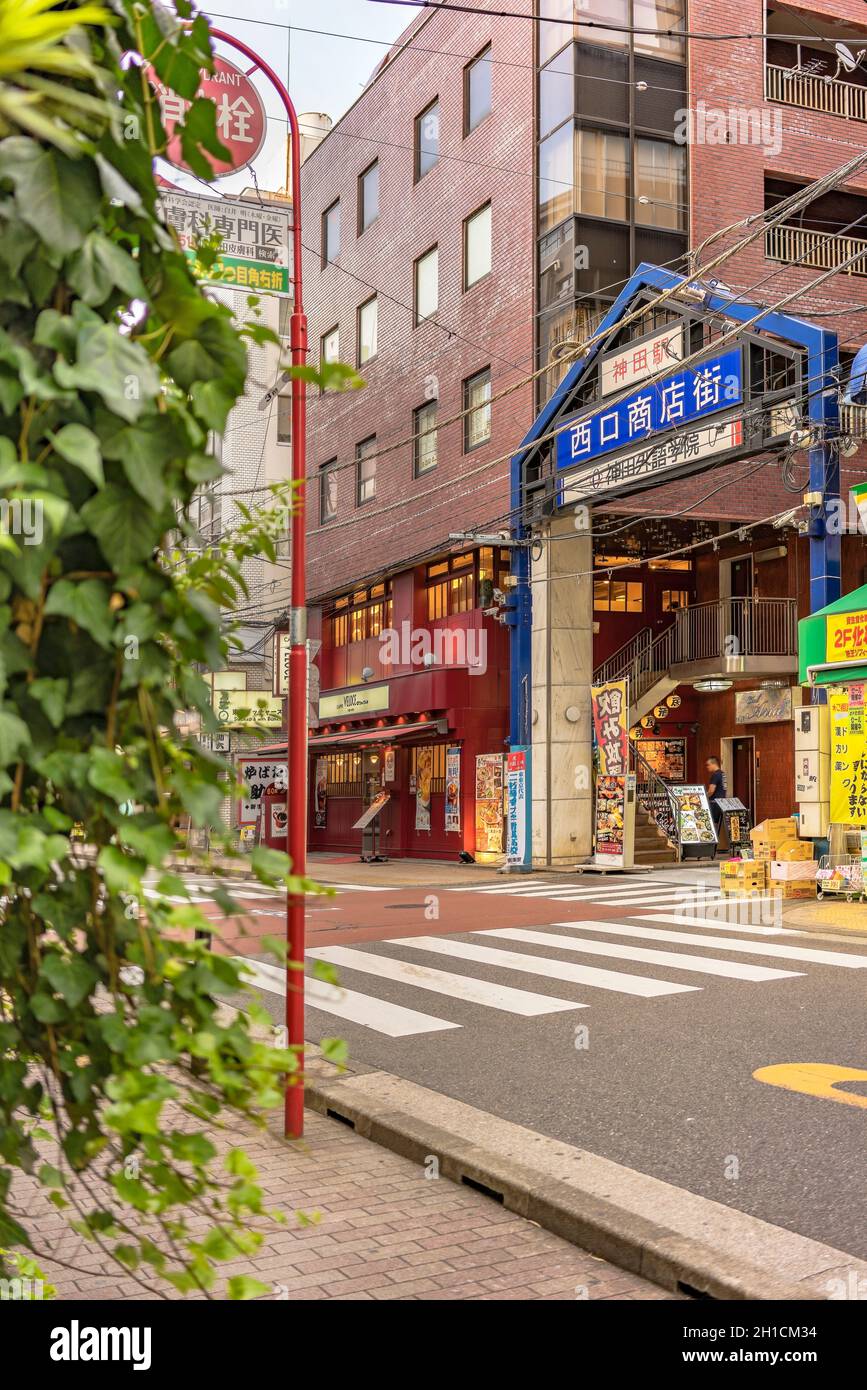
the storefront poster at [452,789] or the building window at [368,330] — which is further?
the building window at [368,330]

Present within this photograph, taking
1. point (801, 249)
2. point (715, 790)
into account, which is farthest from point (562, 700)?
point (801, 249)

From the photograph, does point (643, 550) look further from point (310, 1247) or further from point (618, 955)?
point (310, 1247)

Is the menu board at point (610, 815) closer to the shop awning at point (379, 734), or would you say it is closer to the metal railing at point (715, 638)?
the metal railing at point (715, 638)

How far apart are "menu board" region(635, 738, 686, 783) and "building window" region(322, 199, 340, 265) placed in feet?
59.8

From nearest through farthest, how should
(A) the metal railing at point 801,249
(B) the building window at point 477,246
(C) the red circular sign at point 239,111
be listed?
1. (C) the red circular sign at point 239,111
2. (A) the metal railing at point 801,249
3. (B) the building window at point 477,246

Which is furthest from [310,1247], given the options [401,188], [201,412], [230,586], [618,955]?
[401,188]

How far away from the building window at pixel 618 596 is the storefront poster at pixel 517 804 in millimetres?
7731

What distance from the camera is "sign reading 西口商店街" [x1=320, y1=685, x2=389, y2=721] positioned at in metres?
31.4

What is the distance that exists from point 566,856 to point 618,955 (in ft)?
38.7

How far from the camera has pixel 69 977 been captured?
5.89ft

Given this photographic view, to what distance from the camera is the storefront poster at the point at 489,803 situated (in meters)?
27.1

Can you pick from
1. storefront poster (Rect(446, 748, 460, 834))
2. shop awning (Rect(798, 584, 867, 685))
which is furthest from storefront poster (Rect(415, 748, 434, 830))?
shop awning (Rect(798, 584, 867, 685))

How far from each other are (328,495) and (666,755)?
1374cm

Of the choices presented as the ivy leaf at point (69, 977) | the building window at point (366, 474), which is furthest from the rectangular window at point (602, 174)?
the ivy leaf at point (69, 977)
